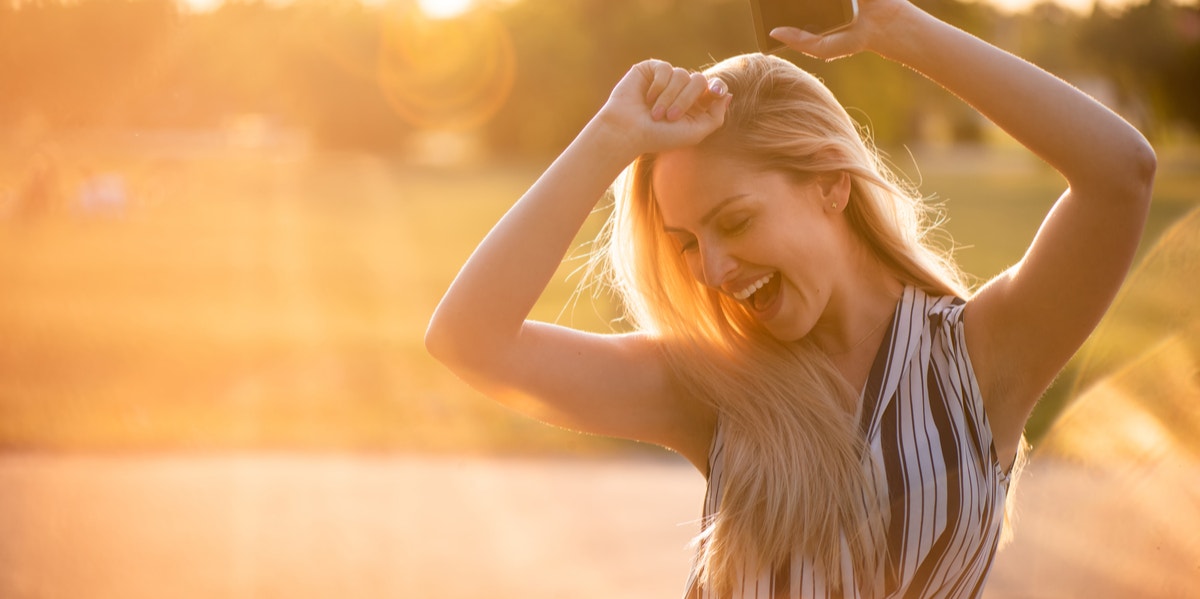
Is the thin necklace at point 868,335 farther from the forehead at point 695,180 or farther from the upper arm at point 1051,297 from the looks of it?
the forehead at point 695,180

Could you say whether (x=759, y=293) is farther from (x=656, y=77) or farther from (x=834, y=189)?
(x=656, y=77)

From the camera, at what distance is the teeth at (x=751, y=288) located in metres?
1.90

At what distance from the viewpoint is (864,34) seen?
1825 millimetres

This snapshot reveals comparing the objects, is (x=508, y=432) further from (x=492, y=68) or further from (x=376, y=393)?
(x=492, y=68)

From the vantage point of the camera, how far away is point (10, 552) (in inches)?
185

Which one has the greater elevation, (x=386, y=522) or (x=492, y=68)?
(x=492, y=68)

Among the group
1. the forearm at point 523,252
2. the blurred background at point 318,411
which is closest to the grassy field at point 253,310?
the blurred background at point 318,411

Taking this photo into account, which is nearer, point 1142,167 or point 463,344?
point 1142,167

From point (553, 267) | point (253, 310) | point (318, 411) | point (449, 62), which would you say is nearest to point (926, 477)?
point (553, 267)

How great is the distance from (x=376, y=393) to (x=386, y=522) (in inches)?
118

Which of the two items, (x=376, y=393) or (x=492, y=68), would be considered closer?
(x=376, y=393)

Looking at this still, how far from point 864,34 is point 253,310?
1245 cm

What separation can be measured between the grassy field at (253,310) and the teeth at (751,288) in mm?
1057

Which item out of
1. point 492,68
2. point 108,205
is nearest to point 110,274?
point 108,205
